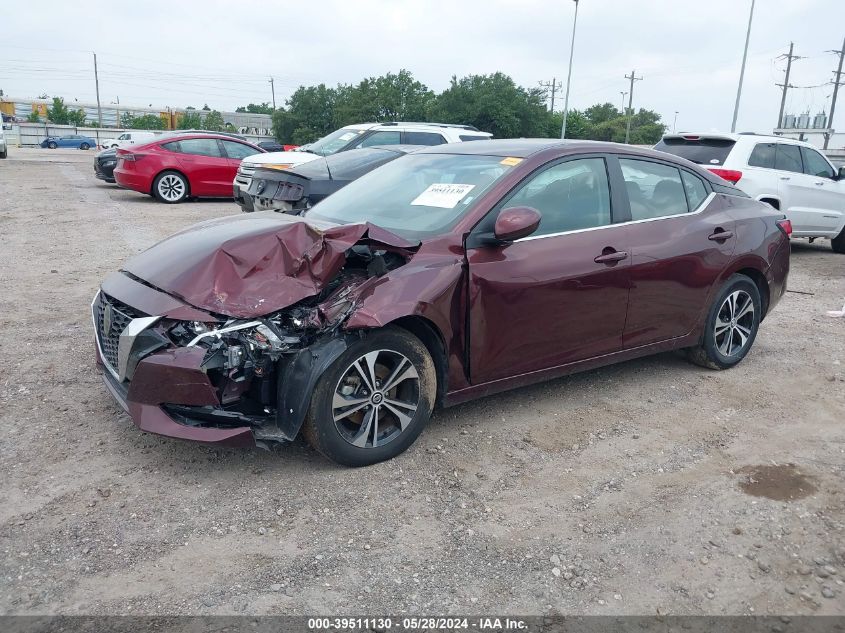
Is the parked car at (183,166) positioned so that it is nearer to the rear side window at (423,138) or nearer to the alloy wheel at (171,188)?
the alloy wheel at (171,188)

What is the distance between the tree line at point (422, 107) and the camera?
4484 cm

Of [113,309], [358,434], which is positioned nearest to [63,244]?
[113,309]

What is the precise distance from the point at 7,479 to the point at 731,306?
4872mm

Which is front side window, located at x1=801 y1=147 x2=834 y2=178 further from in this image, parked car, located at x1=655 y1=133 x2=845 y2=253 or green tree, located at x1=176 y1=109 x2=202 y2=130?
green tree, located at x1=176 y1=109 x2=202 y2=130

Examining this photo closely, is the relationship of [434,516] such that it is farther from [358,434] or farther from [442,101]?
[442,101]

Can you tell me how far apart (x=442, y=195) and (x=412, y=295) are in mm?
931

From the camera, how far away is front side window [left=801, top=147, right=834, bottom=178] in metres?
10.8

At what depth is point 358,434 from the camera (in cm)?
Answer: 369

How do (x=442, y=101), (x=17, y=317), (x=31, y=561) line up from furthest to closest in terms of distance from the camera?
(x=442, y=101)
(x=17, y=317)
(x=31, y=561)

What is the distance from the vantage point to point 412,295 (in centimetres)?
366

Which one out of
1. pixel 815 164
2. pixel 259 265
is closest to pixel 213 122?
pixel 815 164

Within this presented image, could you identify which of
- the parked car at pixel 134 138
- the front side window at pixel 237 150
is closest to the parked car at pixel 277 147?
the front side window at pixel 237 150

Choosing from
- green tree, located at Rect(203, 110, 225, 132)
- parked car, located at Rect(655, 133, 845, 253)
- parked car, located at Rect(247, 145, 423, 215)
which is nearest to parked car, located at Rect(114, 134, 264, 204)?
parked car, located at Rect(247, 145, 423, 215)

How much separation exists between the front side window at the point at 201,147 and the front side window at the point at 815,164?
36.6 feet
